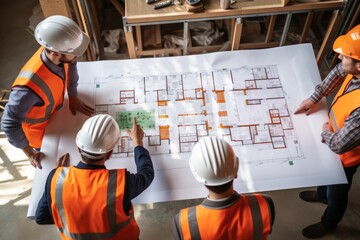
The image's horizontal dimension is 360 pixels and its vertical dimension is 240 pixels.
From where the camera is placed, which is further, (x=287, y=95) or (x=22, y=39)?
(x=22, y=39)

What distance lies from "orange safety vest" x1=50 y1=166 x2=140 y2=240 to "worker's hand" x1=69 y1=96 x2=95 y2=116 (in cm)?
48

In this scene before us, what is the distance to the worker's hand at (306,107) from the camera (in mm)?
1885

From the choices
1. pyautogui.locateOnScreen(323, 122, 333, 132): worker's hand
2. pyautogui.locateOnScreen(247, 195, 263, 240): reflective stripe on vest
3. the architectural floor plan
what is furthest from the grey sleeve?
pyautogui.locateOnScreen(323, 122, 333, 132): worker's hand

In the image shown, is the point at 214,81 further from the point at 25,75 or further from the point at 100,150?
the point at 25,75

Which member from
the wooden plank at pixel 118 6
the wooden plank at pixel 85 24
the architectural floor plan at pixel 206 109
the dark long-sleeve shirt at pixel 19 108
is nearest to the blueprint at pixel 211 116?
the architectural floor plan at pixel 206 109

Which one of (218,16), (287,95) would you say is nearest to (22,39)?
(218,16)

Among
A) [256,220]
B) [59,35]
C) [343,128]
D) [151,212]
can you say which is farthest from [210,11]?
[151,212]

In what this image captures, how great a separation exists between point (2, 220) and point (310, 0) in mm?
2669

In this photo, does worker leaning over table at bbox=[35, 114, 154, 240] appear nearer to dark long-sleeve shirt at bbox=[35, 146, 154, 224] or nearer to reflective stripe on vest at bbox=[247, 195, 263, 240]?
dark long-sleeve shirt at bbox=[35, 146, 154, 224]

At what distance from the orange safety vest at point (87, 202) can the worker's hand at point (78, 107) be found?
48 centimetres

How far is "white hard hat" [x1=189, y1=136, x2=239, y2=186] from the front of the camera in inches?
54.3

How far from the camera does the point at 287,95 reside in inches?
77.5

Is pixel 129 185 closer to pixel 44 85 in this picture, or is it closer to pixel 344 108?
pixel 44 85

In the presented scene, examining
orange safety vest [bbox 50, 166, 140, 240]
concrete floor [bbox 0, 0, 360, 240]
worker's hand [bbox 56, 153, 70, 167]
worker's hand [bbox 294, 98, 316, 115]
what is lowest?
concrete floor [bbox 0, 0, 360, 240]
